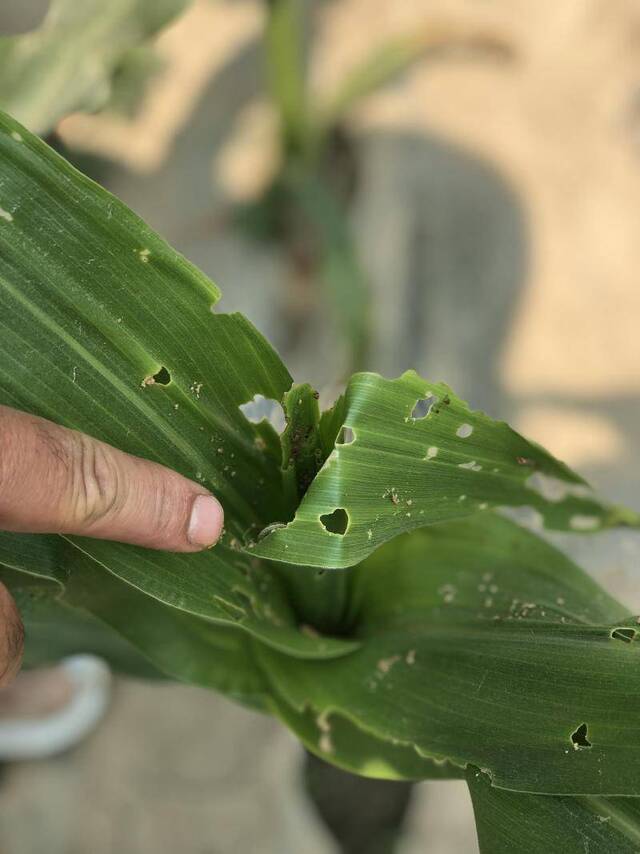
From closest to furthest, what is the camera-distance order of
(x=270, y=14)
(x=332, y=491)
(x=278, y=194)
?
(x=332, y=491)
(x=270, y=14)
(x=278, y=194)

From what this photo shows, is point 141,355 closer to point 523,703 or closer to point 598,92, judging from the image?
point 523,703

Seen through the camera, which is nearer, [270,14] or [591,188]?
[270,14]

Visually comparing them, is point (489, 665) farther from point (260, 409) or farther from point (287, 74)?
point (287, 74)

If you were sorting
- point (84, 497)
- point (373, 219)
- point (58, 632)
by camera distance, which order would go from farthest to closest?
point (373, 219)
point (58, 632)
point (84, 497)

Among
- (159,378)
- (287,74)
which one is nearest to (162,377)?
(159,378)

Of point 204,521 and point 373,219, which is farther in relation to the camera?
point 373,219

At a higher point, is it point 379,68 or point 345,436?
point 379,68

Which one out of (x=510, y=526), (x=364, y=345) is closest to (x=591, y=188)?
(x=364, y=345)
